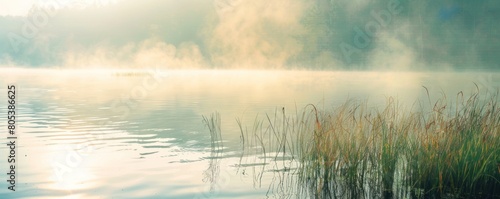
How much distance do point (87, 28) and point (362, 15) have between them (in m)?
65.5

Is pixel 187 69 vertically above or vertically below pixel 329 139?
above

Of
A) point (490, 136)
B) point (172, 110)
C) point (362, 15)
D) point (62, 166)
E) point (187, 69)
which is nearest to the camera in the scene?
point (490, 136)

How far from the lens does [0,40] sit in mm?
144250

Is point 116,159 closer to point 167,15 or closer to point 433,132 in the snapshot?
point 433,132

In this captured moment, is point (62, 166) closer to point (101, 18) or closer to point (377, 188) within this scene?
point (377, 188)

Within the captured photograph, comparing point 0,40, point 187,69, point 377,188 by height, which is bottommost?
point 377,188

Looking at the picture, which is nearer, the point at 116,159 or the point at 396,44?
the point at 116,159


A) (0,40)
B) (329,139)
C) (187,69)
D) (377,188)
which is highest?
(0,40)

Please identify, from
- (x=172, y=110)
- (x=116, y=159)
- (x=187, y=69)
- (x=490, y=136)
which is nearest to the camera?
(x=490, y=136)

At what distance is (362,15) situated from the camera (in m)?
115

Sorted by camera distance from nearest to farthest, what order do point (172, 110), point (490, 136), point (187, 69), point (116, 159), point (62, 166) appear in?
point (490, 136)
point (62, 166)
point (116, 159)
point (172, 110)
point (187, 69)

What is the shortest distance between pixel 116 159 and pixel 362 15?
4188 inches

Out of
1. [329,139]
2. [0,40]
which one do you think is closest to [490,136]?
[329,139]

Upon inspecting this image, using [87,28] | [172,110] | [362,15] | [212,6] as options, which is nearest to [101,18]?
[87,28]
